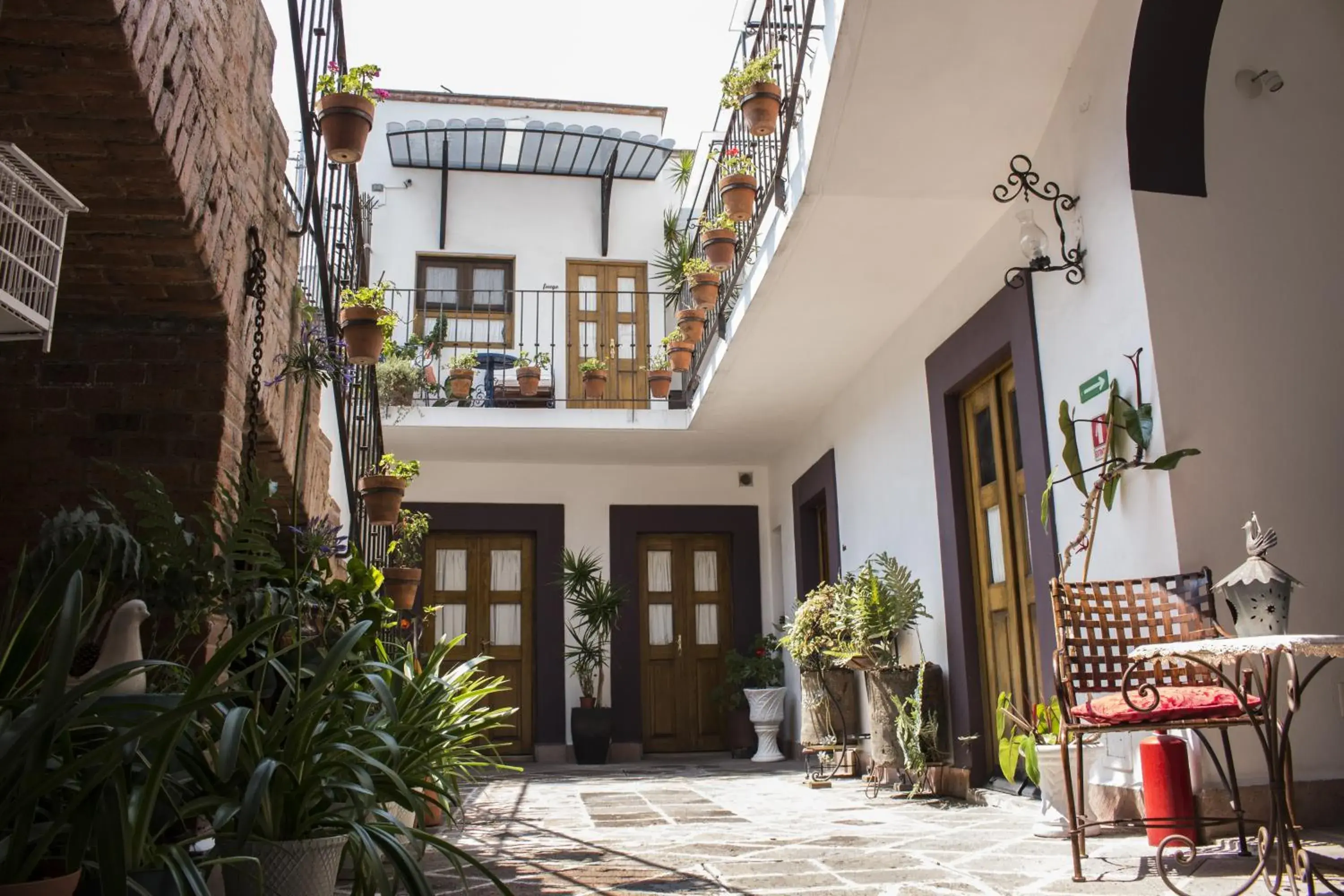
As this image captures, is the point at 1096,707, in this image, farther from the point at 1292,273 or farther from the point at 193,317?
the point at 193,317

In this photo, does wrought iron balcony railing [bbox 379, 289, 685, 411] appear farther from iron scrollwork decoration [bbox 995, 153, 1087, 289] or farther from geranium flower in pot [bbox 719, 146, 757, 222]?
iron scrollwork decoration [bbox 995, 153, 1087, 289]

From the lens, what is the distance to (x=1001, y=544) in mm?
5266

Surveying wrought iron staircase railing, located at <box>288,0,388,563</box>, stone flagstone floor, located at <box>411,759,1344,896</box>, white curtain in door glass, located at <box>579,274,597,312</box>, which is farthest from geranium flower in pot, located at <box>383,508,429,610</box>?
white curtain in door glass, located at <box>579,274,597,312</box>

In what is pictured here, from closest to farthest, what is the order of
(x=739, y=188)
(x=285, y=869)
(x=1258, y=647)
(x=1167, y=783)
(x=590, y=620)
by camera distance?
1. (x=285, y=869)
2. (x=1258, y=647)
3. (x=1167, y=783)
4. (x=739, y=188)
5. (x=590, y=620)

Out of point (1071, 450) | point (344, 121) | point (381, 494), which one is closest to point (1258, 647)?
point (1071, 450)

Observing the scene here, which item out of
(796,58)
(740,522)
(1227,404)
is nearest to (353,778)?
(1227,404)

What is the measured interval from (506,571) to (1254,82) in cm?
708

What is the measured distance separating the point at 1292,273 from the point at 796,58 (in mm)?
2227

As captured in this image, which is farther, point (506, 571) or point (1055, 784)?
point (506, 571)

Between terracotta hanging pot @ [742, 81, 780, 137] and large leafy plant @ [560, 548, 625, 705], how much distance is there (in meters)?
4.86

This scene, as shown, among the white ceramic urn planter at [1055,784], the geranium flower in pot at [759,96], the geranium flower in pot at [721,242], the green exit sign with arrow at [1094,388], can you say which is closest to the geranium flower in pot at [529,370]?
the geranium flower in pot at [721,242]

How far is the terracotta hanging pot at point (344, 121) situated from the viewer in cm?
398

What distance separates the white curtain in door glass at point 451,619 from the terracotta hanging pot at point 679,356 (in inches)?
112

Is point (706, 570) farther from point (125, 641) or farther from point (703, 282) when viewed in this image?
point (125, 641)
